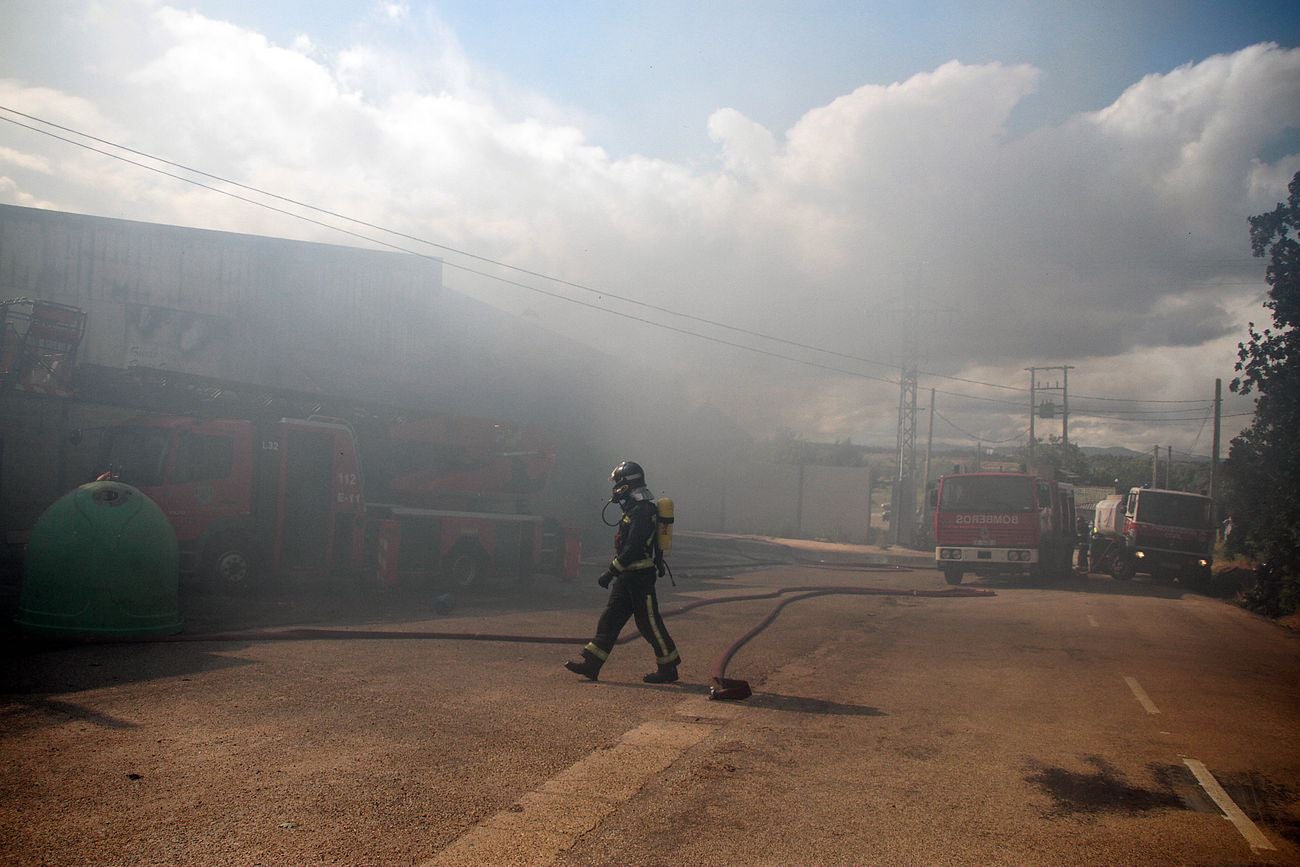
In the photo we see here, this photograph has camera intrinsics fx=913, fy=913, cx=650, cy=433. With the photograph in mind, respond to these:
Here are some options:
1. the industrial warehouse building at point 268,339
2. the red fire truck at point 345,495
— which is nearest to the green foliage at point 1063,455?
the industrial warehouse building at point 268,339

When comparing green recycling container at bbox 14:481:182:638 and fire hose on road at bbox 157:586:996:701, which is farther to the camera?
green recycling container at bbox 14:481:182:638

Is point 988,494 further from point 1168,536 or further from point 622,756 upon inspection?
point 622,756

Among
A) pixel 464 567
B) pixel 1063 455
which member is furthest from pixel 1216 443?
pixel 464 567

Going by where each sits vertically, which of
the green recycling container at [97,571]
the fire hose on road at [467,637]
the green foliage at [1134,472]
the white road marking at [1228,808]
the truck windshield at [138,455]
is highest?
the green foliage at [1134,472]

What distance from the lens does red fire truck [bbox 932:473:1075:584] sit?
69.5 ft

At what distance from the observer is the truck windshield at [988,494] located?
2130 centimetres

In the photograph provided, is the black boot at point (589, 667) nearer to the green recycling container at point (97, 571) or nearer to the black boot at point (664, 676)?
the black boot at point (664, 676)

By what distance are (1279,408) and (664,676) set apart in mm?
19699

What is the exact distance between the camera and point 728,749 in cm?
572

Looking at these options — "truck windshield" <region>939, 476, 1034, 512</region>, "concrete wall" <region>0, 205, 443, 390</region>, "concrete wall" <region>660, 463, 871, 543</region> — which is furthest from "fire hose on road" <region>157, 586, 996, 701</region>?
"concrete wall" <region>660, 463, 871, 543</region>

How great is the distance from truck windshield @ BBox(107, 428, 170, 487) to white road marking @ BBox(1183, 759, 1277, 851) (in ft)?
40.8

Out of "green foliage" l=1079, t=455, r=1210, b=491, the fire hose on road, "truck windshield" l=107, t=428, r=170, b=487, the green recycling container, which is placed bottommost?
the fire hose on road

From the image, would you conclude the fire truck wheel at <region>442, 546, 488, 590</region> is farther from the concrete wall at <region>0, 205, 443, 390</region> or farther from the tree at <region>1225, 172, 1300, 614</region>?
the tree at <region>1225, 172, 1300, 614</region>

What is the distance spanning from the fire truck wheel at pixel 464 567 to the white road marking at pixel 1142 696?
9.82m
